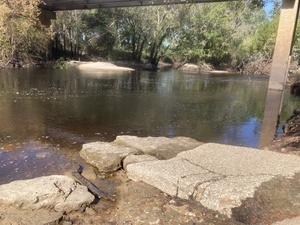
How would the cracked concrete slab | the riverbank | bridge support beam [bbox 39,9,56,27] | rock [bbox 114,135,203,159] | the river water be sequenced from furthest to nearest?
bridge support beam [bbox 39,9,56,27] → the river water → rock [bbox 114,135,203,159] → the cracked concrete slab → the riverbank

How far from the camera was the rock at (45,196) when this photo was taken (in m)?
3.74

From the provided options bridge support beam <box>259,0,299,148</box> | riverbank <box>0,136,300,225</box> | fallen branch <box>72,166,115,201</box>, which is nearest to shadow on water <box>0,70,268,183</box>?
fallen branch <box>72,166,115,201</box>

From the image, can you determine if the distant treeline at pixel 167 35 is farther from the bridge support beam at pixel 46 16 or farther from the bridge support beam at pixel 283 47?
the bridge support beam at pixel 283 47

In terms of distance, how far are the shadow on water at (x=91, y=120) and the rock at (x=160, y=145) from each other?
128cm

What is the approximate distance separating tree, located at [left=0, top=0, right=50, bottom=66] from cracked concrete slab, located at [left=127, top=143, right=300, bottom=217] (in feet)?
76.2

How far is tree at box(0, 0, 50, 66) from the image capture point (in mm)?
23766

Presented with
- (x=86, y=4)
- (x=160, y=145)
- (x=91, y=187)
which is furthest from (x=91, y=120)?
(x=86, y=4)

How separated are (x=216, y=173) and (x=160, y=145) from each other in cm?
189

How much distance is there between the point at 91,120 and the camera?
974 centimetres

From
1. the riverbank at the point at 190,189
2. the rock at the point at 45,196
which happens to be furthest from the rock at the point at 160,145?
the rock at the point at 45,196

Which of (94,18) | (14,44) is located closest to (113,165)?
(14,44)

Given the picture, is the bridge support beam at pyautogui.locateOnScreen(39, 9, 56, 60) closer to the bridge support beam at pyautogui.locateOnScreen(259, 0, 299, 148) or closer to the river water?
the river water

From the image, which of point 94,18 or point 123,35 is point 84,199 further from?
point 123,35

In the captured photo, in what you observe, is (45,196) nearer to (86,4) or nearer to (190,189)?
(190,189)
